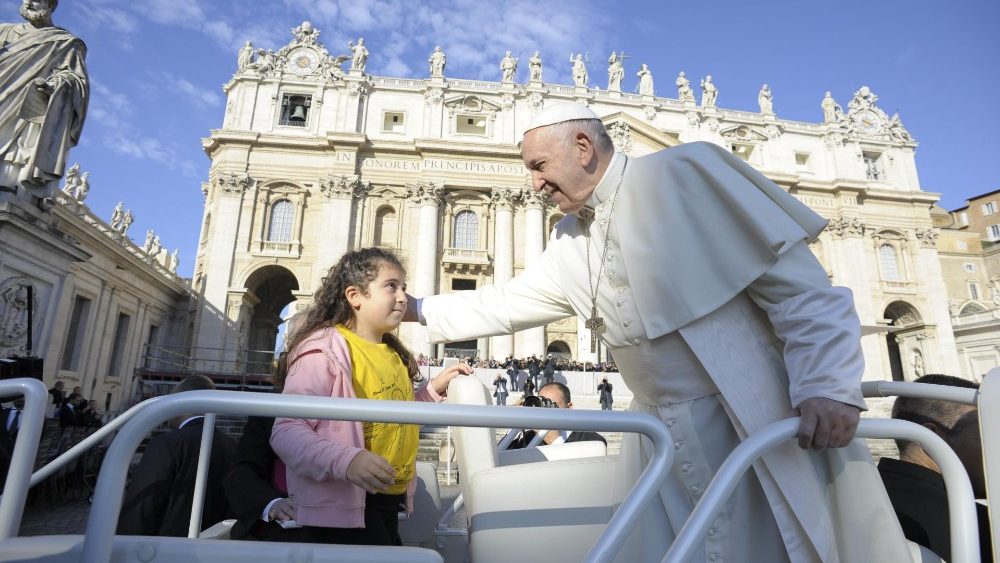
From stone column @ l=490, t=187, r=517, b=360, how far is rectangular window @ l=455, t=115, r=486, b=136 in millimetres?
4430

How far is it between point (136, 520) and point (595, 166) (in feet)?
8.97

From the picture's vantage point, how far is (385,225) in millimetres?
27250

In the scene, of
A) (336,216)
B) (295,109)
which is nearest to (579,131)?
(336,216)

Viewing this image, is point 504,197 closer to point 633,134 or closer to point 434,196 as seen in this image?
point 434,196

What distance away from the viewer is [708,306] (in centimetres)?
164

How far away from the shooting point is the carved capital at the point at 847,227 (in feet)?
101

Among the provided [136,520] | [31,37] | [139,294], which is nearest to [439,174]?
[139,294]

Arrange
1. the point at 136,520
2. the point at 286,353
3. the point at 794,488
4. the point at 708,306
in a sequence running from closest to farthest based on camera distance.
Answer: the point at 794,488
the point at 708,306
the point at 286,353
the point at 136,520

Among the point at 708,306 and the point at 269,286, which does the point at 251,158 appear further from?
the point at 708,306

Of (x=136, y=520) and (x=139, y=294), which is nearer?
(x=136, y=520)

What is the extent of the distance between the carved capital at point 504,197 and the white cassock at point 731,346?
25407mm

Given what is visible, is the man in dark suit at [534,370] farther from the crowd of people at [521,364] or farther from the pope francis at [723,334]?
the pope francis at [723,334]

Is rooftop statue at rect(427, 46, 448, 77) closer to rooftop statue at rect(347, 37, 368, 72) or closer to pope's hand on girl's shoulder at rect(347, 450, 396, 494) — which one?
rooftop statue at rect(347, 37, 368, 72)

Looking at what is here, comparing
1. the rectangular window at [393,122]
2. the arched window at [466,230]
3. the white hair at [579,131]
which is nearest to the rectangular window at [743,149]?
the arched window at [466,230]
